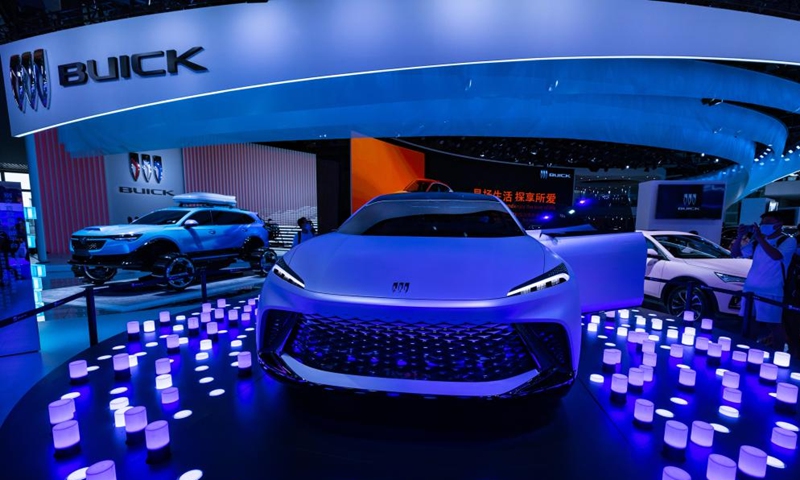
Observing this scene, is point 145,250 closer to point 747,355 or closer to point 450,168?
point 747,355

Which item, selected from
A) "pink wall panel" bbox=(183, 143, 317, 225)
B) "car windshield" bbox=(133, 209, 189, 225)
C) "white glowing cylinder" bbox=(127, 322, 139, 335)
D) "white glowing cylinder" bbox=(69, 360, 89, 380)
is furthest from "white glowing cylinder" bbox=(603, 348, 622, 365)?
"pink wall panel" bbox=(183, 143, 317, 225)

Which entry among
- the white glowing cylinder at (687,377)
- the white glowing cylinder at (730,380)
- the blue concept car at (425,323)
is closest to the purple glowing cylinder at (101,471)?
the blue concept car at (425,323)

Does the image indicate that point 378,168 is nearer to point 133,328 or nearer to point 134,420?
point 133,328

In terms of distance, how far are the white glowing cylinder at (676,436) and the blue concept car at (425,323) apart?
549 millimetres

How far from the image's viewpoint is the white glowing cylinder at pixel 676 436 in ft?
5.13

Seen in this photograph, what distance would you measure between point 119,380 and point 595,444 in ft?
9.28

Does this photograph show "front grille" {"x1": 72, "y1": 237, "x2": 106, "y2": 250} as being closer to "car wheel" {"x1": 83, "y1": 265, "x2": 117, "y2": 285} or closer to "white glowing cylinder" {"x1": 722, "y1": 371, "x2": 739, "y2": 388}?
"car wheel" {"x1": 83, "y1": 265, "x2": 117, "y2": 285}

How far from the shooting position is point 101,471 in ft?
4.21

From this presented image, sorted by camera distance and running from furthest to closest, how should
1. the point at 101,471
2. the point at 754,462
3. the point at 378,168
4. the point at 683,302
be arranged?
the point at 378,168 → the point at 683,302 → the point at 754,462 → the point at 101,471

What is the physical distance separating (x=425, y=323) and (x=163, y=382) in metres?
1.79

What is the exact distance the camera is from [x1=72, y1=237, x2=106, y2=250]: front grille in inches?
220

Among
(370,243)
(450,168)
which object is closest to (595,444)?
(370,243)

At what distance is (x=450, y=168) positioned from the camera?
1502 centimetres

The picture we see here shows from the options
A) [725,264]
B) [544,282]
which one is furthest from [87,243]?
[725,264]
